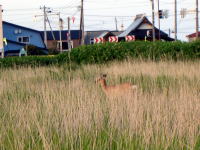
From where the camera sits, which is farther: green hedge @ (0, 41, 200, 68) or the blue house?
the blue house

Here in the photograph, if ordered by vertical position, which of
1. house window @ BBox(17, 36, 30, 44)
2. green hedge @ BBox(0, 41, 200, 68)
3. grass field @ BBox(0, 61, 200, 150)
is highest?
house window @ BBox(17, 36, 30, 44)

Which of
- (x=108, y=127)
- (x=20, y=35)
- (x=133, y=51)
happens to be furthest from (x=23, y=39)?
(x=108, y=127)

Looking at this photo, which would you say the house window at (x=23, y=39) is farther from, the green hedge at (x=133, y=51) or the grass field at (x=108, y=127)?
the grass field at (x=108, y=127)

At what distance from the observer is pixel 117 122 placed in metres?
4.73

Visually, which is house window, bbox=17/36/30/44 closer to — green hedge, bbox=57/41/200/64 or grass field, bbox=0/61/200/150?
green hedge, bbox=57/41/200/64

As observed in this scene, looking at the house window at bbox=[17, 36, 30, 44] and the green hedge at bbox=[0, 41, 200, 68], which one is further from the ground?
the house window at bbox=[17, 36, 30, 44]

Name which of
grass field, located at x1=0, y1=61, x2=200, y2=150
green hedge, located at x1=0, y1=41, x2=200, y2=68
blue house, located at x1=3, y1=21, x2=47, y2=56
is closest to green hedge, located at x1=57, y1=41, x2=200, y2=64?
green hedge, located at x1=0, y1=41, x2=200, y2=68

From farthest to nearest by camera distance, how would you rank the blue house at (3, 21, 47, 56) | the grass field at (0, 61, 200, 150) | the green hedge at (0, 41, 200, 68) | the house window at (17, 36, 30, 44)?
the house window at (17, 36, 30, 44) → the blue house at (3, 21, 47, 56) → the green hedge at (0, 41, 200, 68) → the grass field at (0, 61, 200, 150)

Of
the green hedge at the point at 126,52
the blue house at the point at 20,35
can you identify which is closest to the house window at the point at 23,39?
the blue house at the point at 20,35

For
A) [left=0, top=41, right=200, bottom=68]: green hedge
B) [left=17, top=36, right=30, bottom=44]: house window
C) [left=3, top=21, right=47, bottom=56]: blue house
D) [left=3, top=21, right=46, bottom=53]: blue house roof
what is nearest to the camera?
[left=0, top=41, right=200, bottom=68]: green hedge

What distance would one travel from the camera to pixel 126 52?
19.6 m

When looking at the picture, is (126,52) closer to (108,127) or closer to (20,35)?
(108,127)

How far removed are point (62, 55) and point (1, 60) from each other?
3406 mm

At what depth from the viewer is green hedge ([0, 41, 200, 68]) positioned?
18875 millimetres
